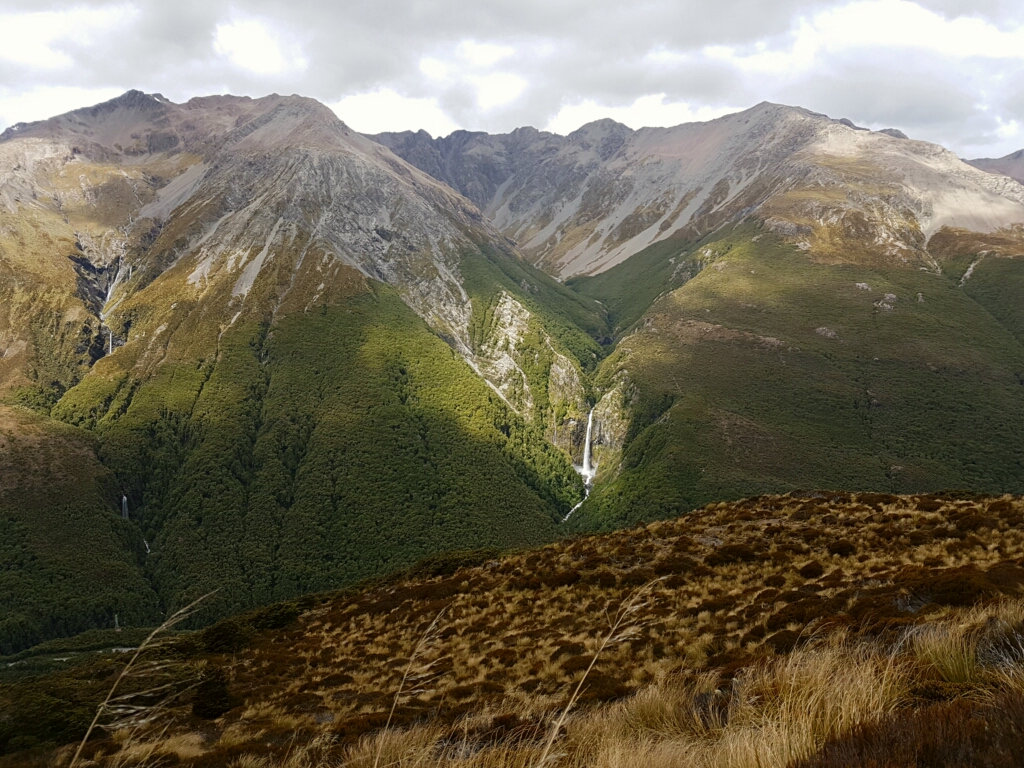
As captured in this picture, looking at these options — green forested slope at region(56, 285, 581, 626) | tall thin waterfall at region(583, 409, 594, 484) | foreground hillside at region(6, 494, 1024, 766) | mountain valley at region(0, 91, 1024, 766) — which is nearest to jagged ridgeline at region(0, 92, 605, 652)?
green forested slope at region(56, 285, 581, 626)

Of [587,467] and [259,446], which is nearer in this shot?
[259,446]

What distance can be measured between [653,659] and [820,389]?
156 m

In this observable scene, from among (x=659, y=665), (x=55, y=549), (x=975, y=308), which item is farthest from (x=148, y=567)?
(x=975, y=308)

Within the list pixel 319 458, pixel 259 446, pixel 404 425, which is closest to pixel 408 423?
pixel 404 425

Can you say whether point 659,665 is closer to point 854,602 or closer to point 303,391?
point 854,602

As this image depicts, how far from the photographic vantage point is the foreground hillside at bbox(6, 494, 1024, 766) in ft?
15.9

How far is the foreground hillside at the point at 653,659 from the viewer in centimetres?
483

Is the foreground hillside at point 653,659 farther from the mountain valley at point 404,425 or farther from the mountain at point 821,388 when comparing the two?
the mountain at point 821,388

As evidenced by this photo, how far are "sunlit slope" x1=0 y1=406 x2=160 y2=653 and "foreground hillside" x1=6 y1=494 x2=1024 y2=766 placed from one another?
10461 cm

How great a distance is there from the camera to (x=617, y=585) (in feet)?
83.5

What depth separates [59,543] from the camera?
12388 centimetres

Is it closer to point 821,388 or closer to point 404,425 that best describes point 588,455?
point 404,425

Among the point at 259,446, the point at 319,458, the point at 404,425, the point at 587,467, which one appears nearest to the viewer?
the point at 319,458

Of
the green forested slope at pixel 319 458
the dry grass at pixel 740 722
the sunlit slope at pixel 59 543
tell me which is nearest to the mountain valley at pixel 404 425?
the sunlit slope at pixel 59 543
